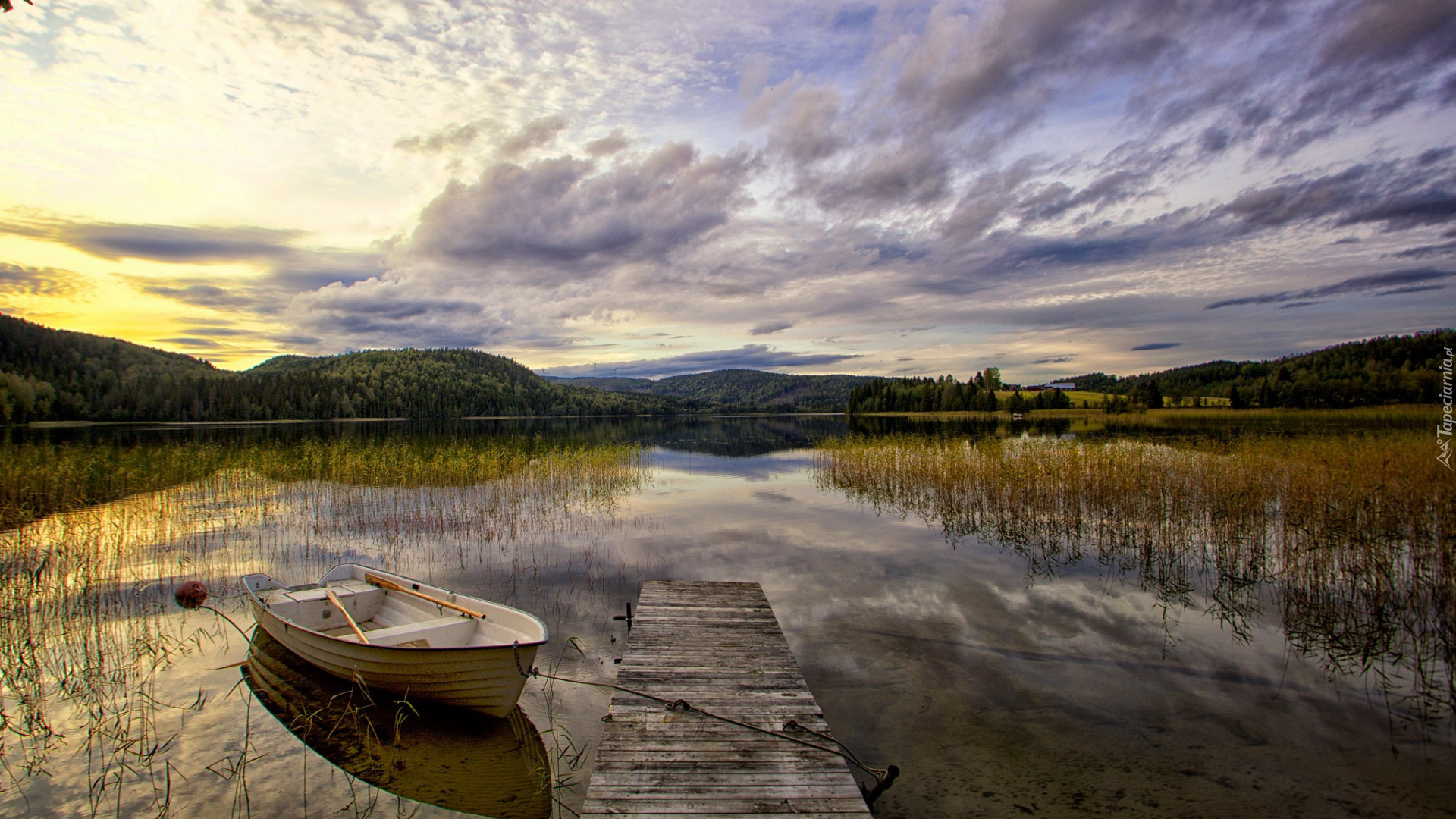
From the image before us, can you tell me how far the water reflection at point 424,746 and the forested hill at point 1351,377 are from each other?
7209 cm

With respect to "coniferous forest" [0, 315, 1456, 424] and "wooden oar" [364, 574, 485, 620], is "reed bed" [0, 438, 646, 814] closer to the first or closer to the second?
"wooden oar" [364, 574, 485, 620]

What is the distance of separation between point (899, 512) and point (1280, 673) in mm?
12987

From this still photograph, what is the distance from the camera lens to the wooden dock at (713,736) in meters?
5.27

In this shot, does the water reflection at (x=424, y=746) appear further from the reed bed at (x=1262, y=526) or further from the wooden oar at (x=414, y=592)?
the reed bed at (x=1262, y=526)

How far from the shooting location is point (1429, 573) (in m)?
12.0

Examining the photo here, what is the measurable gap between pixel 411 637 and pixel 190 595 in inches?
297

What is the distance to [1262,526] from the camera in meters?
15.5

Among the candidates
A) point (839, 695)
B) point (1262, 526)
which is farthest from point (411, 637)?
point (1262, 526)

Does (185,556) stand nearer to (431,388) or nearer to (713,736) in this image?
(713,736)

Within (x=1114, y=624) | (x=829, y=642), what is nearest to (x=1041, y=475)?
(x=1114, y=624)

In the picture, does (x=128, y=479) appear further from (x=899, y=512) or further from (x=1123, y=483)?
(x=1123, y=483)

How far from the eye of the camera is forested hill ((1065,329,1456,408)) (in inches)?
2413

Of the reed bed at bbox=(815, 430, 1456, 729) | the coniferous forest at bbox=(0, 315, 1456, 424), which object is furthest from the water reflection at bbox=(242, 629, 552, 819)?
the coniferous forest at bbox=(0, 315, 1456, 424)

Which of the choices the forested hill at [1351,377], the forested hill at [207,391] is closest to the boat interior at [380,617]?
the forested hill at [1351,377]
